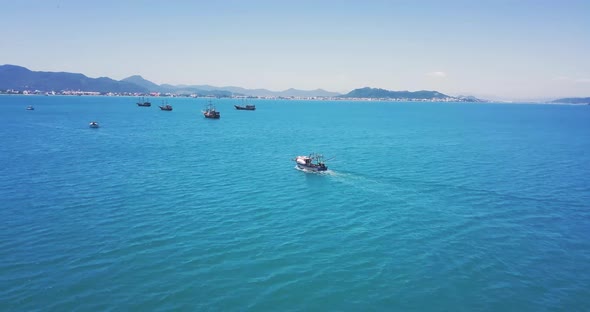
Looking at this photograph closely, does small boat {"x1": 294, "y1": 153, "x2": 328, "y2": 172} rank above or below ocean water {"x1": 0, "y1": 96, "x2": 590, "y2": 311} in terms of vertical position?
above

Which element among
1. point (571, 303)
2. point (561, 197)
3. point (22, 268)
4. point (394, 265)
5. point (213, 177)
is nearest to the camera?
point (571, 303)

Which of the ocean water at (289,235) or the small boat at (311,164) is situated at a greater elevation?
Answer: the small boat at (311,164)

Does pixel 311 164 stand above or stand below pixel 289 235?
above

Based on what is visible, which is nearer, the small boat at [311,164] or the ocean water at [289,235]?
the ocean water at [289,235]

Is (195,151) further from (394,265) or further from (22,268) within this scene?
(394,265)

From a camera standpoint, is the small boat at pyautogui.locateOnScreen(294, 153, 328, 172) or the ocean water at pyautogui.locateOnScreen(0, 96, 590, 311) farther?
the small boat at pyautogui.locateOnScreen(294, 153, 328, 172)

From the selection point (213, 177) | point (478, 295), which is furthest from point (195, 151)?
point (478, 295)

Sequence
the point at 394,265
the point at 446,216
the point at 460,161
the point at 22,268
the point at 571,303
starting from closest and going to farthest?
1. the point at 571,303
2. the point at 22,268
3. the point at 394,265
4. the point at 446,216
5. the point at 460,161

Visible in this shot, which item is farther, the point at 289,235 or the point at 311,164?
the point at 311,164
